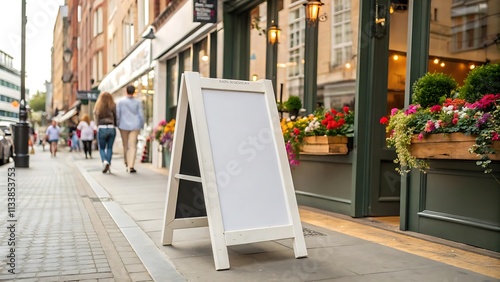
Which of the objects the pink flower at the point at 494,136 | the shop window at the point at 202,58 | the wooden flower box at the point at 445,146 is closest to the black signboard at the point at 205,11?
the shop window at the point at 202,58

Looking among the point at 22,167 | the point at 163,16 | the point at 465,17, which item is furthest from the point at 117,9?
the point at 465,17

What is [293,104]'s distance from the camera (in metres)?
7.29

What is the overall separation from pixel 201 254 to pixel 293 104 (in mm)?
3598

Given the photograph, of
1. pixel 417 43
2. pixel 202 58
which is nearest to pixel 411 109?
pixel 417 43

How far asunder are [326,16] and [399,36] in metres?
1.24

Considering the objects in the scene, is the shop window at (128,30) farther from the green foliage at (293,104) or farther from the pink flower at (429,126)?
the pink flower at (429,126)

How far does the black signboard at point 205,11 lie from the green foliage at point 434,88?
5.90 m

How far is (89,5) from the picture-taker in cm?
3500

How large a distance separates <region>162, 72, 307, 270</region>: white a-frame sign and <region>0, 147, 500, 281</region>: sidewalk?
24 cm

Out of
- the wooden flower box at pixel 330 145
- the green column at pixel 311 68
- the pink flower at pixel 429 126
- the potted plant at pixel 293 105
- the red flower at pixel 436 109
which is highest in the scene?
the green column at pixel 311 68

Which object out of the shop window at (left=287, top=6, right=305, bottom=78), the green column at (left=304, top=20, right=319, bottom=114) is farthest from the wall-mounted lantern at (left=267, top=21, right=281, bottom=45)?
the green column at (left=304, top=20, right=319, bottom=114)

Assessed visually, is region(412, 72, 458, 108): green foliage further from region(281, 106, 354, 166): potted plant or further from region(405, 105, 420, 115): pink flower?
region(281, 106, 354, 166): potted plant

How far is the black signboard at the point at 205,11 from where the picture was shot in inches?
386

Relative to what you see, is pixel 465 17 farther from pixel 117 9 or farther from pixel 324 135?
pixel 117 9
